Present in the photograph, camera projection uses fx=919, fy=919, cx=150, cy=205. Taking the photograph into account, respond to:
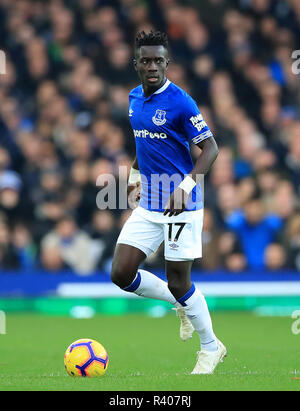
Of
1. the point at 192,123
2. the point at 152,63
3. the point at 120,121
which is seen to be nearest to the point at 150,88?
the point at 152,63

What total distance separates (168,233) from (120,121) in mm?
8052

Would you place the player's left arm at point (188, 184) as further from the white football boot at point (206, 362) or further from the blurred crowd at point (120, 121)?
the blurred crowd at point (120, 121)

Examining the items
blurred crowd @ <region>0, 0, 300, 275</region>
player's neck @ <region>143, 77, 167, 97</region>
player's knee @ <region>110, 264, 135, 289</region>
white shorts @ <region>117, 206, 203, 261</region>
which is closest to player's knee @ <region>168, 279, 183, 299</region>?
white shorts @ <region>117, 206, 203, 261</region>

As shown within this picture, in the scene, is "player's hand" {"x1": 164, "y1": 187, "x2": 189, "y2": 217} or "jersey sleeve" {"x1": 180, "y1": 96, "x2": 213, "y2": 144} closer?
"player's hand" {"x1": 164, "y1": 187, "x2": 189, "y2": 217}

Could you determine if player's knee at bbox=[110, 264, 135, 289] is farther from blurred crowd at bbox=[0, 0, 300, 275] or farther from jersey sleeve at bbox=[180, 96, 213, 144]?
blurred crowd at bbox=[0, 0, 300, 275]

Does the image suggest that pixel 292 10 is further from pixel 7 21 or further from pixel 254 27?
pixel 7 21

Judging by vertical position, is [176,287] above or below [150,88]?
below

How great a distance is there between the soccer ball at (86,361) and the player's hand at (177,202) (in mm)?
1165

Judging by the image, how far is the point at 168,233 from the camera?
7.07 m

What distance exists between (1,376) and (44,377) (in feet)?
1.10

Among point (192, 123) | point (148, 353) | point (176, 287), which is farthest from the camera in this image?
point (148, 353)

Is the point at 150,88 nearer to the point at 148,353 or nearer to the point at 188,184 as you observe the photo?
the point at 188,184

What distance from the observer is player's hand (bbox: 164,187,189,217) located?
6.55 m

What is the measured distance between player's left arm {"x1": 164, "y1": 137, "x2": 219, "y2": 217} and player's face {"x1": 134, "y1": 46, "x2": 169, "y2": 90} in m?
0.64
